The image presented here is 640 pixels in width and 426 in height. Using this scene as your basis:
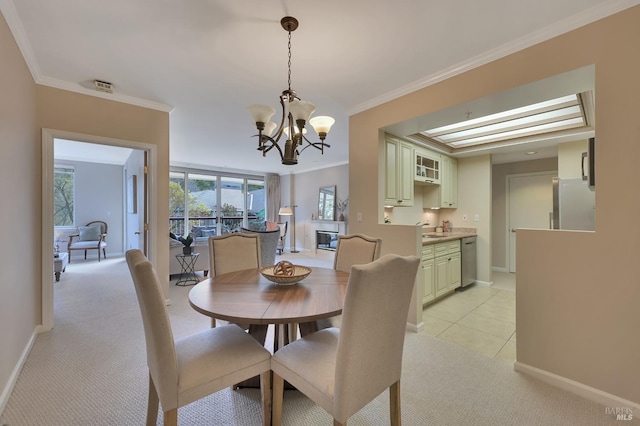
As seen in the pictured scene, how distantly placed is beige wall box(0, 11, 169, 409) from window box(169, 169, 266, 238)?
451 cm

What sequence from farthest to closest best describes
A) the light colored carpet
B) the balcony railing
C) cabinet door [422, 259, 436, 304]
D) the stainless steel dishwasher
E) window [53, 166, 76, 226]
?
the balcony railing → window [53, 166, 76, 226] → the stainless steel dishwasher → cabinet door [422, 259, 436, 304] → the light colored carpet

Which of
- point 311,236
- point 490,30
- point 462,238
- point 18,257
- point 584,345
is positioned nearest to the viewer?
point 584,345

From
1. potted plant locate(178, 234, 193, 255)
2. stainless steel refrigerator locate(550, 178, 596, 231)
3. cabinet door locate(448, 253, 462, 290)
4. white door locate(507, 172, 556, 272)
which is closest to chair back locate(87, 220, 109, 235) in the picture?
potted plant locate(178, 234, 193, 255)

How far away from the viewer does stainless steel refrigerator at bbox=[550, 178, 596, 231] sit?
94.4 inches

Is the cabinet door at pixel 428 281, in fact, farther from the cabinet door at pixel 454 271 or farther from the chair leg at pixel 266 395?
the chair leg at pixel 266 395

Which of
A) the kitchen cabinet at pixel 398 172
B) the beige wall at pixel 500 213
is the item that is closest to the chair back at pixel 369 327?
the kitchen cabinet at pixel 398 172

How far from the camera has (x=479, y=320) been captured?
3.05 metres

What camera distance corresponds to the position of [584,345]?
1.80 metres

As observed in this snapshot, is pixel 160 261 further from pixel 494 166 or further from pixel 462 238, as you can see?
pixel 494 166

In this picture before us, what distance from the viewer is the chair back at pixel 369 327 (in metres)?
1.08

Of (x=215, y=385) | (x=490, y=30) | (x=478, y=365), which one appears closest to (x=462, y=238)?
(x=478, y=365)

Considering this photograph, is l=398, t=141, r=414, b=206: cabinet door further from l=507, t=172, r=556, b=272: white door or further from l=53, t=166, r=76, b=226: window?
l=53, t=166, r=76, b=226: window

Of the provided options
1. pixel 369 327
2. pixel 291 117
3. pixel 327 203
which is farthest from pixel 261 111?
pixel 327 203

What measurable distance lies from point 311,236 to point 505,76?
639cm
